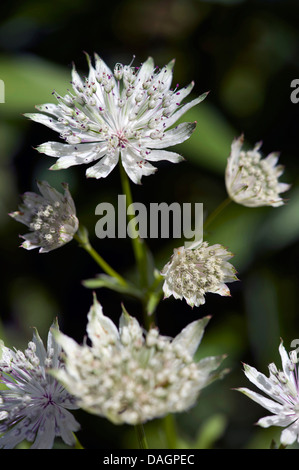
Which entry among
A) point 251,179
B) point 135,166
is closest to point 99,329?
point 135,166

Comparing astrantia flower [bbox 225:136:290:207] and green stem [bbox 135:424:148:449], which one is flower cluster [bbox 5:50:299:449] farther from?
green stem [bbox 135:424:148:449]

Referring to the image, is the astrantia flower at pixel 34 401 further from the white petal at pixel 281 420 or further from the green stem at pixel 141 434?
the white petal at pixel 281 420

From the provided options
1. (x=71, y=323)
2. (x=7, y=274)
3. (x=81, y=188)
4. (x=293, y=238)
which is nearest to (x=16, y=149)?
(x=81, y=188)

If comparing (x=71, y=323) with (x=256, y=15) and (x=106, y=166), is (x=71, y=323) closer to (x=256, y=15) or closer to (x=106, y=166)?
(x=106, y=166)

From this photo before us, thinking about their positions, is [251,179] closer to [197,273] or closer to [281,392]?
[197,273]

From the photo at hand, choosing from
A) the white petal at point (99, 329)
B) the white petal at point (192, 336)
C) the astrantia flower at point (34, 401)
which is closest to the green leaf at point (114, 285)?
the astrantia flower at point (34, 401)

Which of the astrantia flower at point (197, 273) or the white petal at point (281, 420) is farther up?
the astrantia flower at point (197, 273)
